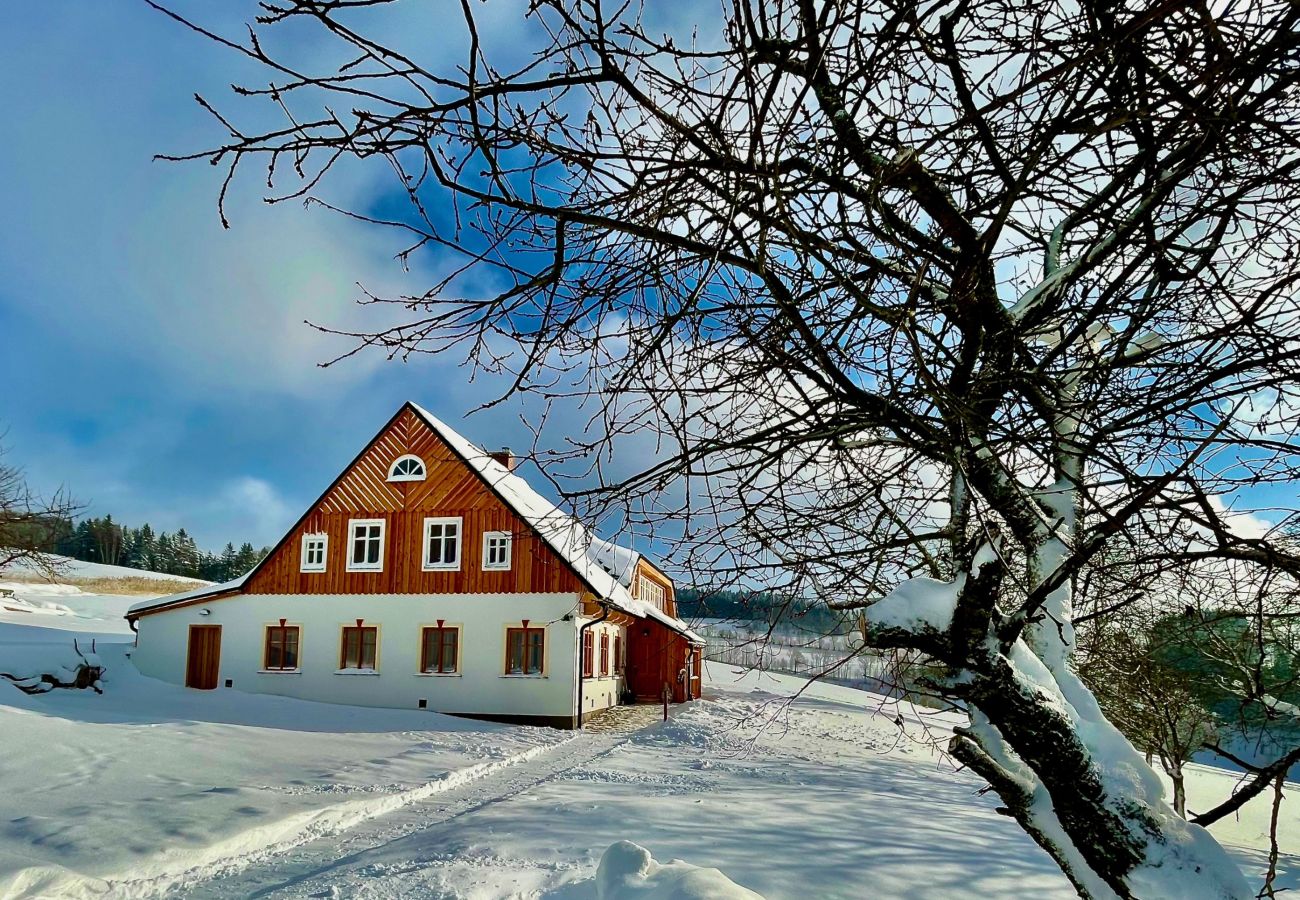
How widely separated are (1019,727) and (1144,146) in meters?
2.16

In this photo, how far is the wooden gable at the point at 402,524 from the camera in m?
20.5

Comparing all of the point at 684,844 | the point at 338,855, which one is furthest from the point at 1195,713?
the point at 338,855

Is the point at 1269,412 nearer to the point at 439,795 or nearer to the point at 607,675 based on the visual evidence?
the point at 439,795

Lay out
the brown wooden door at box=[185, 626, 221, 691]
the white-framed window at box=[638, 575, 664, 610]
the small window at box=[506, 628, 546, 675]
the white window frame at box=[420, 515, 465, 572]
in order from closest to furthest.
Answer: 1. the small window at box=[506, 628, 546, 675]
2. the white window frame at box=[420, 515, 465, 572]
3. the brown wooden door at box=[185, 626, 221, 691]
4. the white-framed window at box=[638, 575, 664, 610]

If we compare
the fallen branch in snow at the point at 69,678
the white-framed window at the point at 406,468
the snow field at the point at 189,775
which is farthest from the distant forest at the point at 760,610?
the fallen branch in snow at the point at 69,678

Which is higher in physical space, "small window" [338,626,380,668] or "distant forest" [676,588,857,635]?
"distant forest" [676,588,857,635]

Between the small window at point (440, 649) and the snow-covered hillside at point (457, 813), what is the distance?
2800mm

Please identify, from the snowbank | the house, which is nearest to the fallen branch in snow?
the house

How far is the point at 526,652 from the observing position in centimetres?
1984

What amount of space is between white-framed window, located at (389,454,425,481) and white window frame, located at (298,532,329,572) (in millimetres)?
2474

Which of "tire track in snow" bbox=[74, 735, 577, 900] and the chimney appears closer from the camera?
the chimney

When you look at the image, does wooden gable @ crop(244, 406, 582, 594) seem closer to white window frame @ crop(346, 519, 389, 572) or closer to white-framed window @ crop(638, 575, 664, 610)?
white window frame @ crop(346, 519, 389, 572)

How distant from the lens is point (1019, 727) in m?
3.18

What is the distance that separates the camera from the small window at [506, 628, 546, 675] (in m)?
19.8
